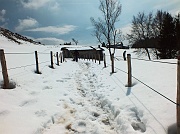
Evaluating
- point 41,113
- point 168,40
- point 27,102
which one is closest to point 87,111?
point 41,113

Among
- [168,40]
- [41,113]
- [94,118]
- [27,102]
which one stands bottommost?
[94,118]

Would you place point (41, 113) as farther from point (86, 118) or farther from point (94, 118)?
point (94, 118)

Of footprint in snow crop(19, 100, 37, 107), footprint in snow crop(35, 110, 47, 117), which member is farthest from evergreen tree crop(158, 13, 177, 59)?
footprint in snow crop(35, 110, 47, 117)

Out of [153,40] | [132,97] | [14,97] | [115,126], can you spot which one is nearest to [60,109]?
[14,97]

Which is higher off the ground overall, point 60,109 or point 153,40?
point 153,40

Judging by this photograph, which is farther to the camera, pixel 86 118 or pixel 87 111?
pixel 87 111

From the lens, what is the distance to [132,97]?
17.1 ft

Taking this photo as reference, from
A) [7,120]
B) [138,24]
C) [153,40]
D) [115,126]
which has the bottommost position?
[115,126]

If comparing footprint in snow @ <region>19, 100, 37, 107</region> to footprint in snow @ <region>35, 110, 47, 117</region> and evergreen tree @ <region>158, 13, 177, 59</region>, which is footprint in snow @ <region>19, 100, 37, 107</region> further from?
evergreen tree @ <region>158, 13, 177, 59</region>

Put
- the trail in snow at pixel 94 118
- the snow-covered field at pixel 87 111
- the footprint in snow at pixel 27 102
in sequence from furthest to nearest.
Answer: the footprint in snow at pixel 27 102
the trail in snow at pixel 94 118
the snow-covered field at pixel 87 111

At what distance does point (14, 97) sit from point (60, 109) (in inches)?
52.3

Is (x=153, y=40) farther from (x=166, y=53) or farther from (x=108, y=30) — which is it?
(x=108, y=30)

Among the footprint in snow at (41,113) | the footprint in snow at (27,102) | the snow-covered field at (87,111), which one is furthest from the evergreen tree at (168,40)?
the footprint in snow at (41,113)

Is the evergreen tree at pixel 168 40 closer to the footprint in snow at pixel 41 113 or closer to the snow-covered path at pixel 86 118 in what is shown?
the snow-covered path at pixel 86 118
